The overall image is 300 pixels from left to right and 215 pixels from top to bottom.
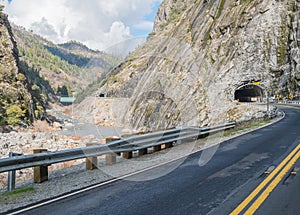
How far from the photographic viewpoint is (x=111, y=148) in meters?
8.97

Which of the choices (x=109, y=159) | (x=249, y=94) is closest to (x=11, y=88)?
(x=249, y=94)

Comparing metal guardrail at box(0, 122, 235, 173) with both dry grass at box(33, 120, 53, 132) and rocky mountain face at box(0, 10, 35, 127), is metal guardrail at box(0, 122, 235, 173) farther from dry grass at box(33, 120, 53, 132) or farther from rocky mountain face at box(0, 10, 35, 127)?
dry grass at box(33, 120, 53, 132)

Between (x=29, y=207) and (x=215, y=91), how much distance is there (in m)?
41.7

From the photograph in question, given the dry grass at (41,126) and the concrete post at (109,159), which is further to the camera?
the dry grass at (41,126)

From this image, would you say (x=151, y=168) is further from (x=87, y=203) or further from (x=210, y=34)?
(x=210, y=34)

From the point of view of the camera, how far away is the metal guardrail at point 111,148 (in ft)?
21.4

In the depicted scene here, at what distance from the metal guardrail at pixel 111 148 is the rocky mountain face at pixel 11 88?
46430 millimetres

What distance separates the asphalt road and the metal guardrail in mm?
1606

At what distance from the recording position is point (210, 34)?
55.5m

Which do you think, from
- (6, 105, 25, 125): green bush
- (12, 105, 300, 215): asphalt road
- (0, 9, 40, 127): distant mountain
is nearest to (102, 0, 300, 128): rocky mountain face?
(6, 105, 25, 125): green bush

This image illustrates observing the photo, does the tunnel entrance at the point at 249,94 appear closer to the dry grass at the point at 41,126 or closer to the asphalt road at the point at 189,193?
the dry grass at the point at 41,126

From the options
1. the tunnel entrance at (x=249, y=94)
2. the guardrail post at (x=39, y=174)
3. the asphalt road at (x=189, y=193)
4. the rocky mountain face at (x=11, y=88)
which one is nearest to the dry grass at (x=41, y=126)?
the rocky mountain face at (x=11, y=88)

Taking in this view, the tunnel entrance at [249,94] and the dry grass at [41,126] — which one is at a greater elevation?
the tunnel entrance at [249,94]

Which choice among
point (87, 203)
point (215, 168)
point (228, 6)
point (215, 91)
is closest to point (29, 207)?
point (87, 203)
